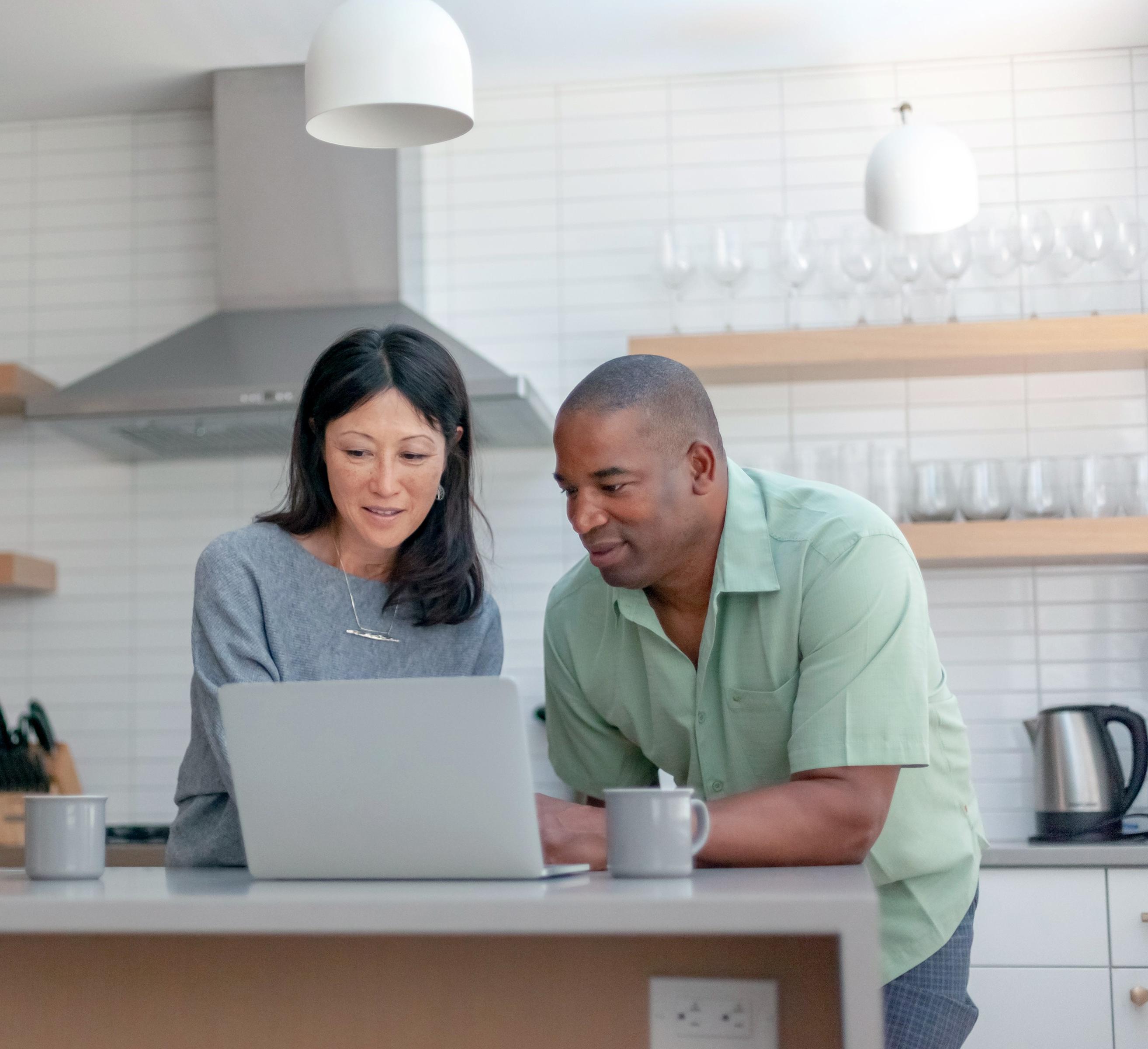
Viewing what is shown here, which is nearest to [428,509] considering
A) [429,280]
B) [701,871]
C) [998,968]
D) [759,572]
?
[759,572]

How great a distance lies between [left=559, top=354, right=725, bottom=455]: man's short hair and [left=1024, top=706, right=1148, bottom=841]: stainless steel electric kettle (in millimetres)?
1675

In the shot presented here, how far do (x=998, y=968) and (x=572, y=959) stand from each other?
1903 millimetres

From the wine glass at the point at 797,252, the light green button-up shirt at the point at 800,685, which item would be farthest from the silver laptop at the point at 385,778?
the wine glass at the point at 797,252

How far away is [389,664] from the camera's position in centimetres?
173

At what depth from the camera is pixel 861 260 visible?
3186 millimetres

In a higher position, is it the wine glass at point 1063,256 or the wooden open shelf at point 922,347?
the wine glass at point 1063,256

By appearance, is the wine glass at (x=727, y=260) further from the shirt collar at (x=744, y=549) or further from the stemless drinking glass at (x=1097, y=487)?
the shirt collar at (x=744, y=549)

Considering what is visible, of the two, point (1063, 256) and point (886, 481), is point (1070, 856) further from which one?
point (1063, 256)

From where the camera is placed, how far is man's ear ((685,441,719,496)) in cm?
164

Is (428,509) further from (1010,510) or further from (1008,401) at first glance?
(1008,401)

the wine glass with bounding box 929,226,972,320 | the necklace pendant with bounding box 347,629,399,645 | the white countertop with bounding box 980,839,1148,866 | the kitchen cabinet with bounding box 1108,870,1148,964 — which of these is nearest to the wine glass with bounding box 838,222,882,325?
the wine glass with bounding box 929,226,972,320

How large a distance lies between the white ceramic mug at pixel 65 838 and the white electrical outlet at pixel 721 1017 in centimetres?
53

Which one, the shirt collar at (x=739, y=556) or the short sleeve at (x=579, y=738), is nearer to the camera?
the shirt collar at (x=739, y=556)

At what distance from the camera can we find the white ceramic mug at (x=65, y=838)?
123 cm
